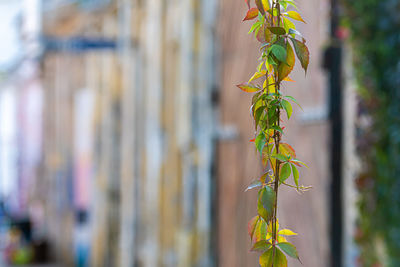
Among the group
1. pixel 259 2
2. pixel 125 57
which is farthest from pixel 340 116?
pixel 125 57

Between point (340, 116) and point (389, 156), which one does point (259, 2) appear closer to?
point (389, 156)

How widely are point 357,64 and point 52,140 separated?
22.8ft

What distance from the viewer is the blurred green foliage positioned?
252 cm

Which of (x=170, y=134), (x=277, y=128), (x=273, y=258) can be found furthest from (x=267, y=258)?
(x=170, y=134)

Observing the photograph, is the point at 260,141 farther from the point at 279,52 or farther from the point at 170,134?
the point at 170,134

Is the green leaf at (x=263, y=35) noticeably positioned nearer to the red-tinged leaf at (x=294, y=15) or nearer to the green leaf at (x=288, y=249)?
the red-tinged leaf at (x=294, y=15)

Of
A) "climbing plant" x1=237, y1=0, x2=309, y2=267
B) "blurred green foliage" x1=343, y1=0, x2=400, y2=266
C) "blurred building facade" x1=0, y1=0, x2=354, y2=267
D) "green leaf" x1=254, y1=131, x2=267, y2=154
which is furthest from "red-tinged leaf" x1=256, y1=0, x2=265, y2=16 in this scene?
"blurred green foliage" x1=343, y1=0, x2=400, y2=266

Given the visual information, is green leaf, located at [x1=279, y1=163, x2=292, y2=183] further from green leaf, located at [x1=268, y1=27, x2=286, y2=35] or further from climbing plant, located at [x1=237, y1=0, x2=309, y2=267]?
green leaf, located at [x1=268, y1=27, x2=286, y2=35]

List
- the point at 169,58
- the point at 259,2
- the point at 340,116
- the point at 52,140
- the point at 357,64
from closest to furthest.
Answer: the point at 259,2 → the point at 357,64 → the point at 340,116 → the point at 169,58 → the point at 52,140

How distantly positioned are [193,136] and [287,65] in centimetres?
401

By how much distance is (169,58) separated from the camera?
495 centimetres

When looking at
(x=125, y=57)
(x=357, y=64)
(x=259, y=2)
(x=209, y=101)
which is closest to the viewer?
(x=259, y=2)

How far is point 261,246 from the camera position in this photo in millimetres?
526

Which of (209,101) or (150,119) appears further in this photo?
(150,119)
